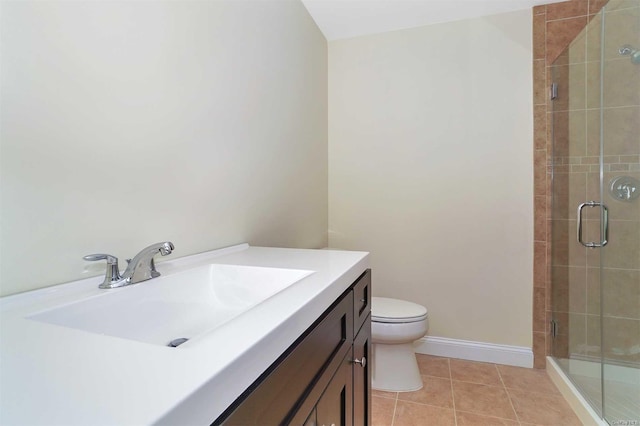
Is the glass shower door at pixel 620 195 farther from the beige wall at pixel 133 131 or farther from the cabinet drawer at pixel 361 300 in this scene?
the beige wall at pixel 133 131

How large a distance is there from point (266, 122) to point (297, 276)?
0.95 m

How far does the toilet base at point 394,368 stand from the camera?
183 cm

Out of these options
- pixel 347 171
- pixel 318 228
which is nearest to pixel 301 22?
pixel 347 171

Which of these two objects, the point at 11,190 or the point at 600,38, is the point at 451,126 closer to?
the point at 600,38

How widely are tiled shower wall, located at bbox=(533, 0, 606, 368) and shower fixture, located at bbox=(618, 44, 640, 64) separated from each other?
42 cm

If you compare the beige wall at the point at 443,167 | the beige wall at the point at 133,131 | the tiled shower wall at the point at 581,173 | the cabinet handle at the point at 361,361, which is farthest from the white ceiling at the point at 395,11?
the cabinet handle at the point at 361,361

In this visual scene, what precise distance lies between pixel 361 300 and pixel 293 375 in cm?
53

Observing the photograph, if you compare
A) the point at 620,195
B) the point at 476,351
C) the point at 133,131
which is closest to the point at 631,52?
the point at 620,195

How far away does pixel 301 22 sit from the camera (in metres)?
1.97

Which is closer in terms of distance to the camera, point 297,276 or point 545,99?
point 297,276

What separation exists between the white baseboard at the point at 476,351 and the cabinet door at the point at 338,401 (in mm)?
1500

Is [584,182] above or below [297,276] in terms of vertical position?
above

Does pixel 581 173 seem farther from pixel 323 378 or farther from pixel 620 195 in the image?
pixel 323 378

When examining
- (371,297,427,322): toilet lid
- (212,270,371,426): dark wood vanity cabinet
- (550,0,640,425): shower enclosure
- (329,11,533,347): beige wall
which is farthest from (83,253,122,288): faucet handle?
(550,0,640,425): shower enclosure
